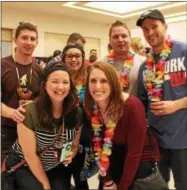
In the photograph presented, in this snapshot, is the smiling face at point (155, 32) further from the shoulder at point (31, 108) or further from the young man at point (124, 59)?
the shoulder at point (31, 108)

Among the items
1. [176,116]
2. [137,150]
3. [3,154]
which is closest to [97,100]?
[137,150]

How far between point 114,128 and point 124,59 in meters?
0.85

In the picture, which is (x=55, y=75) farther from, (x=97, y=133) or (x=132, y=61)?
(x=132, y=61)

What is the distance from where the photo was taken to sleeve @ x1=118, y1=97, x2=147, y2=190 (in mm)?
1865

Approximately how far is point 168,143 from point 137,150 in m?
0.31

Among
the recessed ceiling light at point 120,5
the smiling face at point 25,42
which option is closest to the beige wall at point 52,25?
the recessed ceiling light at point 120,5

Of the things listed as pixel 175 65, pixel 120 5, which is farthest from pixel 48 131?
pixel 120 5

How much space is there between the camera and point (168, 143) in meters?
2.08

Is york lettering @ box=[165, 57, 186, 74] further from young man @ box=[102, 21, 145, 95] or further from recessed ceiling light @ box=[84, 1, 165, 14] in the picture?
recessed ceiling light @ box=[84, 1, 165, 14]

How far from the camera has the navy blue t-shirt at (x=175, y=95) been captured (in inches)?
80.2

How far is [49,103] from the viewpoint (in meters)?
2.06

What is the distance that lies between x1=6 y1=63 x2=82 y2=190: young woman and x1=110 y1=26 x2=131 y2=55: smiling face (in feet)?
2.20

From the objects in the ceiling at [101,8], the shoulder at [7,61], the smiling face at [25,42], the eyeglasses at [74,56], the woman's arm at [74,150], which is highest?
the ceiling at [101,8]

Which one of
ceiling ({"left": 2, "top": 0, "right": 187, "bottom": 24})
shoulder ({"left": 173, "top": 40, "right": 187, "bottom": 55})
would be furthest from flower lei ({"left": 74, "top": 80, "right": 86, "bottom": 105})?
ceiling ({"left": 2, "top": 0, "right": 187, "bottom": 24})
